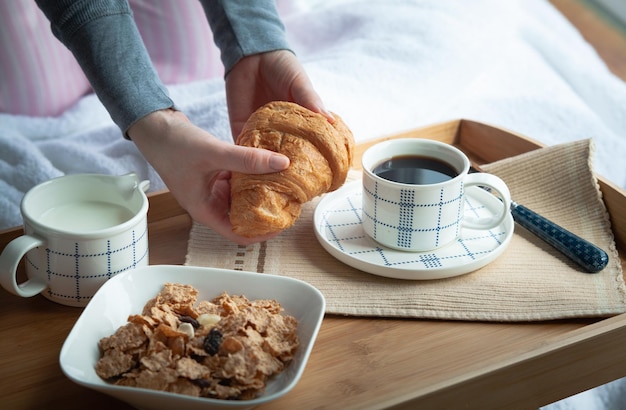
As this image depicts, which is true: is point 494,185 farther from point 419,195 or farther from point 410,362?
point 410,362

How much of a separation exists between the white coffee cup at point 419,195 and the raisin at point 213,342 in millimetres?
321

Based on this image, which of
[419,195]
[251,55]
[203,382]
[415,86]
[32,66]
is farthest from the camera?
[415,86]

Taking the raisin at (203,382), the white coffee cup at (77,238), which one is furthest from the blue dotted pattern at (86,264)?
the raisin at (203,382)

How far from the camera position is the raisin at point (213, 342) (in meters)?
0.80

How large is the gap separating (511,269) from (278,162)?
0.37 meters

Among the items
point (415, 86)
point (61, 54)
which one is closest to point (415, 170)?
point (415, 86)

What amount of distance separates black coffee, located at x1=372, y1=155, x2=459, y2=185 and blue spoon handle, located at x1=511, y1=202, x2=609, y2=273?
6.0 inches

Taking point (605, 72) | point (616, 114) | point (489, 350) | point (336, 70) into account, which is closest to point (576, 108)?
point (616, 114)

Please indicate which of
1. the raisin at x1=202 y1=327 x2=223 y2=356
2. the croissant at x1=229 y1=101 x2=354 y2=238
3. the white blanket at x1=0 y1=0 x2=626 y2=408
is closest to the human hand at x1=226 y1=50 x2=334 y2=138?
the croissant at x1=229 y1=101 x2=354 y2=238

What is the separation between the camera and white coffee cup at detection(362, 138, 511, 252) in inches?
38.8

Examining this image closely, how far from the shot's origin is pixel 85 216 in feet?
3.23

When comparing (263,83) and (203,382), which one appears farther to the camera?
(263,83)

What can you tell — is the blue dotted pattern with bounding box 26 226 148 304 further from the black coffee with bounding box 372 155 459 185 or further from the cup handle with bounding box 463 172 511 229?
the cup handle with bounding box 463 172 511 229

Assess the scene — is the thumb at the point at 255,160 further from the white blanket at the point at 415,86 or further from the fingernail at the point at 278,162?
the white blanket at the point at 415,86
